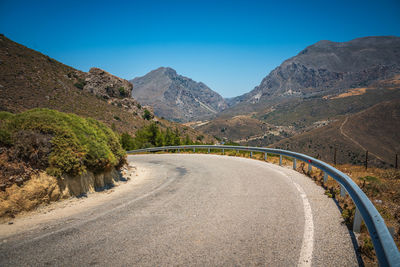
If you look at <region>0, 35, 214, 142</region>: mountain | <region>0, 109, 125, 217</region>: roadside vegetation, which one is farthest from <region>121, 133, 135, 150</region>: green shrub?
<region>0, 109, 125, 217</region>: roadside vegetation

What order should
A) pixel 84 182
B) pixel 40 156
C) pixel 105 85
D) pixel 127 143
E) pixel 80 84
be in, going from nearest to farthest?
1. pixel 40 156
2. pixel 84 182
3. pixel 127 143
4. pixel 80 84
5. pixel 105 85

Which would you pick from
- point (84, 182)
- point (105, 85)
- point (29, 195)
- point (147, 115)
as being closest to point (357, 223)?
point (29, 195)

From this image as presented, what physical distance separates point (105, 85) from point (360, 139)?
414ft

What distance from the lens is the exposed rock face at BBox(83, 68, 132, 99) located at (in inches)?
2843

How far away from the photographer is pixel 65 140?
6.73 meters

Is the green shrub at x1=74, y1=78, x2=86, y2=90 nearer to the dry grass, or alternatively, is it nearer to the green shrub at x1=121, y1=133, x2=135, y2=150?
the green shrub at x1=121, y1=133, x2=135, y2=150

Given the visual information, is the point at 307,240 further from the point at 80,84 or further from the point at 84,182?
the point at 80,84

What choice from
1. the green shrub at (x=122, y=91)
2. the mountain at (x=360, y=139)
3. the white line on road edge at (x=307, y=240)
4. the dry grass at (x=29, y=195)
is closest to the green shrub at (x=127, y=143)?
the dry grass at (x=29, y=195)

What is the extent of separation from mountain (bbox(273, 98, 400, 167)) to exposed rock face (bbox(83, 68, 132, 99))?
88.3m

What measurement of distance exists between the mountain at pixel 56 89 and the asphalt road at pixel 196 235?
42.5m

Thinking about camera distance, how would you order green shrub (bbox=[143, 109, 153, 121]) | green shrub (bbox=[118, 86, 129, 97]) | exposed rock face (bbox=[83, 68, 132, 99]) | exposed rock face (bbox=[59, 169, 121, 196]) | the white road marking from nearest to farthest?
the white road marking < exposed rock face (bbox=[59, 169, 121, 196]) < exposed rock face (bbox=[83, 68, 132, 99]) < green shrub (bbox=[143, 109, 153, 121]) < green shrub (bbox=[118, 86, 129, 97])

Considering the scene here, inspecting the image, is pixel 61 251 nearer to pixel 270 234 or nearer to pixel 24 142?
pixel 270 234

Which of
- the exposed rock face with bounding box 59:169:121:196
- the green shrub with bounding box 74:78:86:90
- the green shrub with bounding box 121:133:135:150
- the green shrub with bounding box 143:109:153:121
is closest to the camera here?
the exposed rock face with bounding box 59:169:121:196

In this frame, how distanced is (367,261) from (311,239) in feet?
2.48
